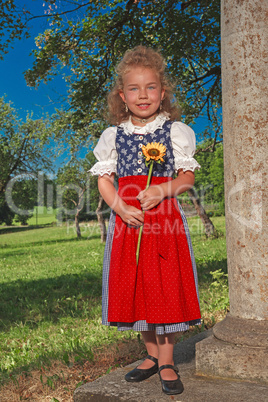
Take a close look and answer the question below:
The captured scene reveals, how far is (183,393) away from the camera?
2.53 metres

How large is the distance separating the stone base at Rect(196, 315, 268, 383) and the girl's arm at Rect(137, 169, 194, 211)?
0.92 metres

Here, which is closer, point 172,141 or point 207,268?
point 172,141

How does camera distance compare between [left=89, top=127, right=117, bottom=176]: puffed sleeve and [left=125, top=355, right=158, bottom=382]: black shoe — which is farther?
[left=89, top=127, right=117, bottom=176]: puffed sleeve

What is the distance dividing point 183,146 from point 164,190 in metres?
0.33

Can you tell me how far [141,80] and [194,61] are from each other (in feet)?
22.9

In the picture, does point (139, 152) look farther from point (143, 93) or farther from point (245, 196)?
point (245, 196)

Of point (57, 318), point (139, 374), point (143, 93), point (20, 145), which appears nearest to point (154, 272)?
point (139, 374)

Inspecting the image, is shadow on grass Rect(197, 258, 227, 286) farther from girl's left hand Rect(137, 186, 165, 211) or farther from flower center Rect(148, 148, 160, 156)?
flower center Rect(148, 148, 160, 156)

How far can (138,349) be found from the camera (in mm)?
3904

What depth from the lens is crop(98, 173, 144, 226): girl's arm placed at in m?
2.81

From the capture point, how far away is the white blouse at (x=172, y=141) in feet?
9.57

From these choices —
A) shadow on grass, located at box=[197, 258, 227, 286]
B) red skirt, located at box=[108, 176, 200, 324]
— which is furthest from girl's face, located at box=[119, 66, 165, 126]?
shadow on grass, located at box=[197, 258, 227, 286]

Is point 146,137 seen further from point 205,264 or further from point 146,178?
point 205,264

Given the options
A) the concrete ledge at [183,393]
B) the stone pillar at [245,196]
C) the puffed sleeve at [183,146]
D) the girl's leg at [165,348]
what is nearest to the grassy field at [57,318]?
the concrete ledge at [183,393]
